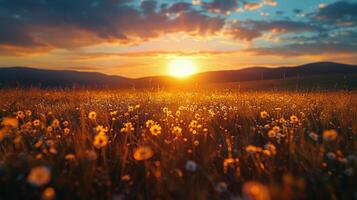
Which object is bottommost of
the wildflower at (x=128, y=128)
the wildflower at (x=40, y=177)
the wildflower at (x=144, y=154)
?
the wildflower at (x=144, y=154)

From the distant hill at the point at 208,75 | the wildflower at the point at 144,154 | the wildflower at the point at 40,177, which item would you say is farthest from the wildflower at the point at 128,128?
the distant hill at the point at 208,75

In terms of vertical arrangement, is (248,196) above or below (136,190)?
above

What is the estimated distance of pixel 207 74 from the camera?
3022 inches

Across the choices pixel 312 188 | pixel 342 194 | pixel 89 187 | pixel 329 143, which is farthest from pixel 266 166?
pixel 89 187

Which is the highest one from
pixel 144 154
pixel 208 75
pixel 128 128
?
pixel 208 75

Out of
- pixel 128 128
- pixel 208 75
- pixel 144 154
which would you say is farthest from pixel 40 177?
pixel 208 75

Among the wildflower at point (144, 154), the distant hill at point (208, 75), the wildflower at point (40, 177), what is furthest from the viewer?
the distant hill at point (208, 75)

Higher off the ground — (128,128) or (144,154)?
(128,128)

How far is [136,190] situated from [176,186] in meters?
0.46

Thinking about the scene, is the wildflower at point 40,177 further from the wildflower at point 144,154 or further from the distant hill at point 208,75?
the distant hill at point 208,75

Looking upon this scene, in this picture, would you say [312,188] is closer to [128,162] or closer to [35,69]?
[128,162]

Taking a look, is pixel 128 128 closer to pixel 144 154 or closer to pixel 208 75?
pixel 144 154

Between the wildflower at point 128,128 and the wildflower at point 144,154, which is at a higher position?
the wildflower at point 128,128

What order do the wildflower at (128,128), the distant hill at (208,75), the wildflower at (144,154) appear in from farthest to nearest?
the distant hill at (208,75)
the wildflower at (128,128)
the wildflower at (144,154)
